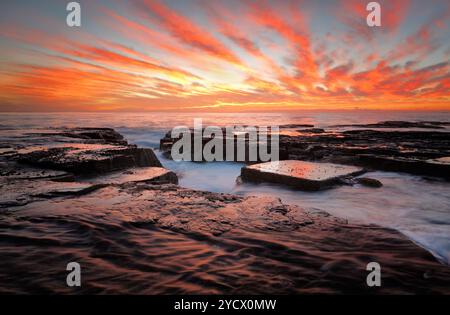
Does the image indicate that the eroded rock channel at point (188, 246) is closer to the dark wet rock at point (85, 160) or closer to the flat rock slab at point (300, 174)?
the dark wet rock at point (85, 160)

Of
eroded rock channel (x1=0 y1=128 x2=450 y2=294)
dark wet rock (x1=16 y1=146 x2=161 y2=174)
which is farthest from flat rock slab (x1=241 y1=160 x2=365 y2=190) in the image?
dark wet rock (x1=16 y1=146 x2=161 y2=174)

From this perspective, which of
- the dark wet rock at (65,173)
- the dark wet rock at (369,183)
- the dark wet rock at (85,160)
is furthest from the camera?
the dark wet rock at (369,183)

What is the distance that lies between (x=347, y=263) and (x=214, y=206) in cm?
171

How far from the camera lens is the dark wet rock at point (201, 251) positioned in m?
1.86

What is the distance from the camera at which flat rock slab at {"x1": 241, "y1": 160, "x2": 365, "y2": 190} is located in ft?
18.2

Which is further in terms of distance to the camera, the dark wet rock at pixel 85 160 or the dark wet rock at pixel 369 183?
the dark wet rock at pixel 369 183

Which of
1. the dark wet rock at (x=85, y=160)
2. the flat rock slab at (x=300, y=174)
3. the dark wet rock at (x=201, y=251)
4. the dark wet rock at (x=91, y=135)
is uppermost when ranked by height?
the dark wet rock at (x=91, y=135)

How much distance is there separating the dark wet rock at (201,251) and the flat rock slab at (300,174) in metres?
2.20

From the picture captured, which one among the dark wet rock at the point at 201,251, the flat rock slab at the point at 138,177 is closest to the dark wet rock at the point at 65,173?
the flat rock slab at the point at 138,177

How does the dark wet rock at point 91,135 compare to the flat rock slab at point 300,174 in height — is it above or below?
above

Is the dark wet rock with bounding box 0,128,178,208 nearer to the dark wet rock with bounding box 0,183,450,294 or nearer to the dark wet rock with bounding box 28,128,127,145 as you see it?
the dark wet rock with bounding box 0,183,450,294

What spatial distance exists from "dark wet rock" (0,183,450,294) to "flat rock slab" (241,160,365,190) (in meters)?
2.20
